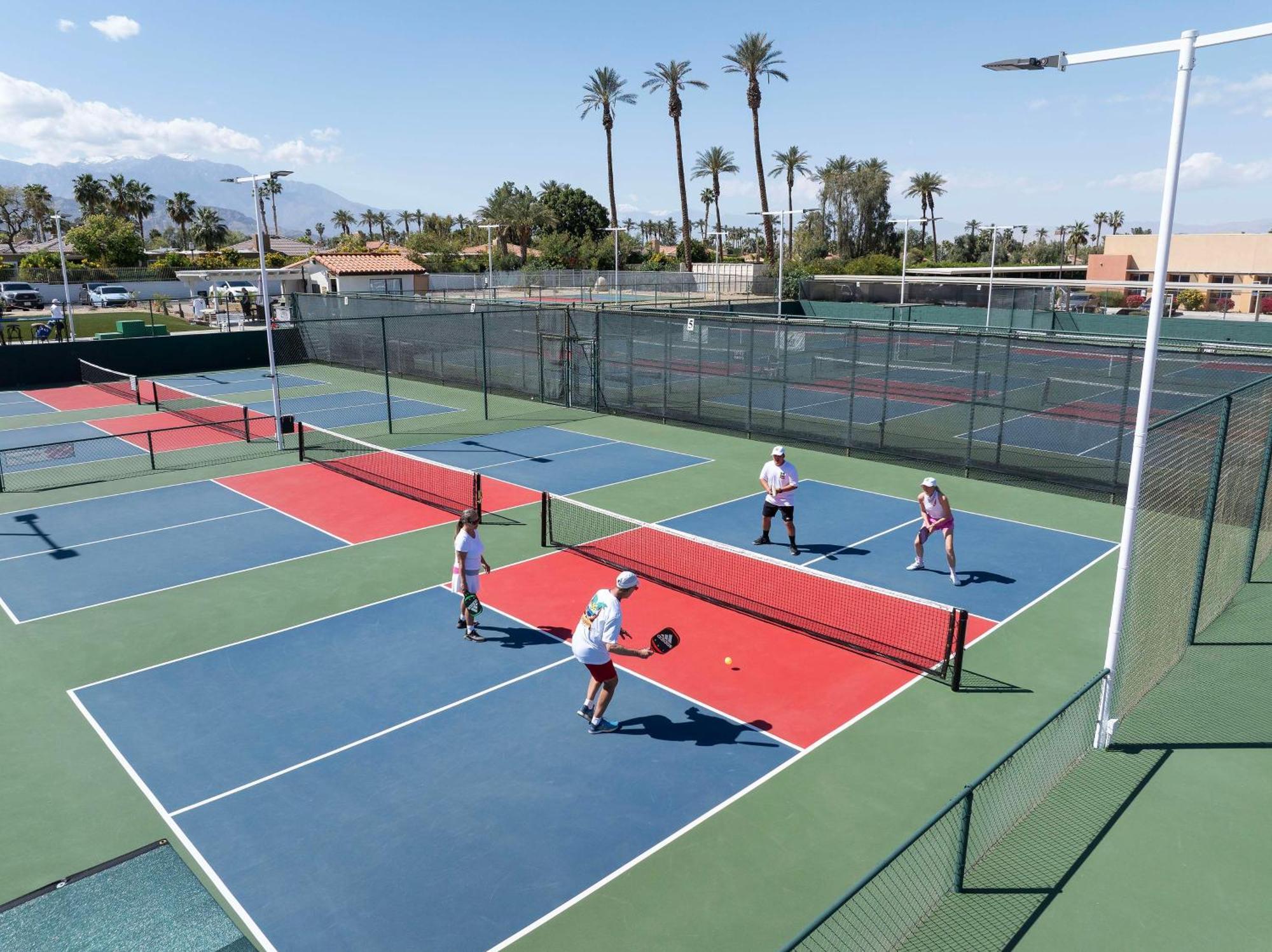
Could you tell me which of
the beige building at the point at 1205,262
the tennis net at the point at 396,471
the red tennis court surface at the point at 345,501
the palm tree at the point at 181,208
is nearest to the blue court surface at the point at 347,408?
the tennis net at the point at 396,471

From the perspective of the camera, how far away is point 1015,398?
2986cm

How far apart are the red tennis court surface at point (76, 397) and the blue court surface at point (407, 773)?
2427 centimetres

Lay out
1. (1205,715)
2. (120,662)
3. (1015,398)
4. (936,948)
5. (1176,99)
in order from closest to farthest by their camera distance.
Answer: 1. (936,948)
2. (1176,99)
3. (1205,715)
4. (120,662)
5. (1015,398)

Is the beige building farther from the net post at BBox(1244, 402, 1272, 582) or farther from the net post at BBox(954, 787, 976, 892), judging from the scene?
the net post at BBox(954, 787, 976, 892)

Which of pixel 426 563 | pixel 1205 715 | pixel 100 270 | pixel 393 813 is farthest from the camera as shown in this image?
pixel 100 270

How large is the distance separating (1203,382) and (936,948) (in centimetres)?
1654

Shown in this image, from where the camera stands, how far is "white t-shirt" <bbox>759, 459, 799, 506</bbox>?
1509cm

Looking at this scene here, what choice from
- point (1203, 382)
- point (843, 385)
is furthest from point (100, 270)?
point (1203, 382)

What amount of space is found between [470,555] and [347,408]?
20224mm

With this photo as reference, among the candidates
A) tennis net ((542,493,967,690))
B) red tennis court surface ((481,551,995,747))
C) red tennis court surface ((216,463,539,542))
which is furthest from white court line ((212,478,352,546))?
tennis net ((542,493,967,690))

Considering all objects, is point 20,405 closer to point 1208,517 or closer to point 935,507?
point 935,507

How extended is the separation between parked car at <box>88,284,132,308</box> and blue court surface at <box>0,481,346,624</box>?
53.7 meters

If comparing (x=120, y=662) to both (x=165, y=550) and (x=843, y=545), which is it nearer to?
(x=165, y=550)

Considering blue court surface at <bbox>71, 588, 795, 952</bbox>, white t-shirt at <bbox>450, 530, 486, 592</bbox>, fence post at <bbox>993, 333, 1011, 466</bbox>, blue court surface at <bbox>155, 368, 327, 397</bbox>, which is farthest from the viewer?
blue court surface at <bbox>155, 368, 327, 397</bbox>
